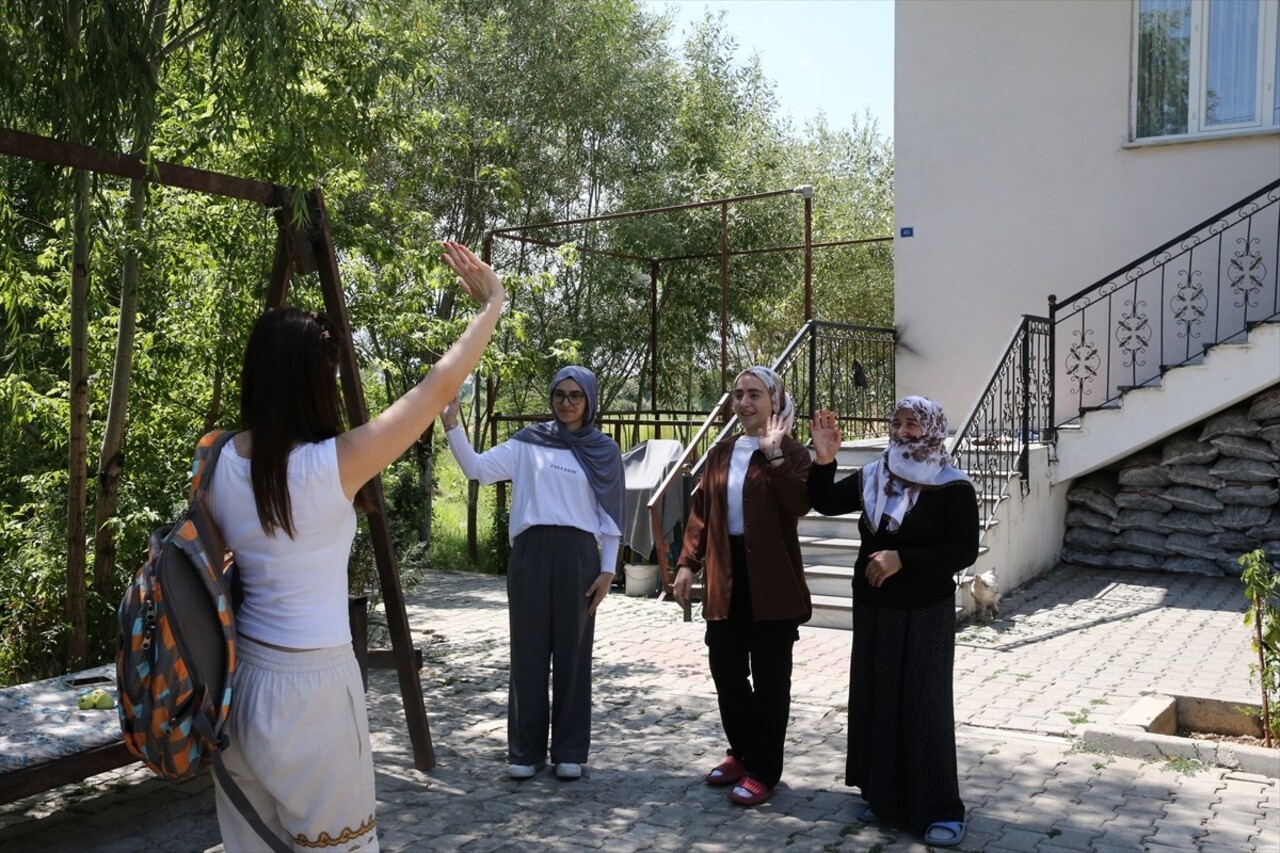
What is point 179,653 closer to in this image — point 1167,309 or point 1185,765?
point 1185,765

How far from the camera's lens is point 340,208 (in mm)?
9008

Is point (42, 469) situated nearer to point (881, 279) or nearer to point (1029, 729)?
point (1029, 729)

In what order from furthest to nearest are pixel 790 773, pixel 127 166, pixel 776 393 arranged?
pixel 790 773, pixel 776 393, pixel 127 166

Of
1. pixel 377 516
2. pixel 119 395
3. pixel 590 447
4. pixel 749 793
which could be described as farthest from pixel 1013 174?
pixel 119 395

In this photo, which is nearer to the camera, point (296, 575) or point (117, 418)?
point (296, 575)

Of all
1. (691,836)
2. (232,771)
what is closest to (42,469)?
(691,836)

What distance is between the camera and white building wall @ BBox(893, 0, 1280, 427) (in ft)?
37.4

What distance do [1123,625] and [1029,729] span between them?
2920mm

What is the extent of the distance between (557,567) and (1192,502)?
7.15 metres

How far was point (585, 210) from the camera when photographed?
17516 mm

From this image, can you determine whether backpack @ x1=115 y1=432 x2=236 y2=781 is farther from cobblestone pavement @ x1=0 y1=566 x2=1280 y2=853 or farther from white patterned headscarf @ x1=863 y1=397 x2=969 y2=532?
white patterned headscarf @ x1=863 y1=397 x2=969 y2=532

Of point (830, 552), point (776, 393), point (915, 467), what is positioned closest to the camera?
point (915, 467)

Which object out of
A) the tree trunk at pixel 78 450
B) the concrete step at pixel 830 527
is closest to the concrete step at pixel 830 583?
the concrete step at pixel 830 527

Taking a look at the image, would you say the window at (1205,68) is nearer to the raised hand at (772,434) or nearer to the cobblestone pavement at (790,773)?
the cobblestone pavement at (790,773)
